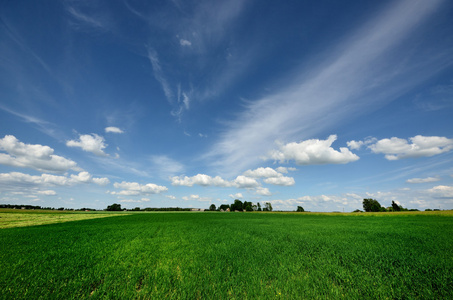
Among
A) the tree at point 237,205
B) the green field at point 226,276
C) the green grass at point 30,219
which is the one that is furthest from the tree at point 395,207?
the green grass at point 30,219

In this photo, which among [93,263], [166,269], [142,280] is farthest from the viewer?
[93,263]

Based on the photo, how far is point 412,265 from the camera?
637 centimetres

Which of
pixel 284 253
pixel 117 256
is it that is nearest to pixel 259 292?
pixel 284 253

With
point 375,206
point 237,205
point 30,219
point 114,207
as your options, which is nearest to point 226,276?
point 30,219

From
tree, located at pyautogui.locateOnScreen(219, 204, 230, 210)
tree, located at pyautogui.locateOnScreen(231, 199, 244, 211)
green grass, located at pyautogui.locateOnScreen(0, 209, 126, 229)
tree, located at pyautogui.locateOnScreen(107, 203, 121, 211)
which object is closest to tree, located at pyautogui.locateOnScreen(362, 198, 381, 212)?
tree, located at pyautogui.locateOnScreen(231, 199, 244, 211)

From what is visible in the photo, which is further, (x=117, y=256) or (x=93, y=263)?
(x=117, y=256)

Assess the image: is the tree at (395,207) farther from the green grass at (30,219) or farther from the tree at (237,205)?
the green grass at (30,219)

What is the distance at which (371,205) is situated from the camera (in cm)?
12319

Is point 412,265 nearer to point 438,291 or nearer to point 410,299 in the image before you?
point 438,291

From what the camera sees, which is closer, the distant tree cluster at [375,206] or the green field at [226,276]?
the green field at [226,276]

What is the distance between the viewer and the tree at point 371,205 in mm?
119125

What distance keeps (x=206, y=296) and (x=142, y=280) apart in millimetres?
2317

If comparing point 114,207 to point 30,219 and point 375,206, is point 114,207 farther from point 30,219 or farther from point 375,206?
point 375,206

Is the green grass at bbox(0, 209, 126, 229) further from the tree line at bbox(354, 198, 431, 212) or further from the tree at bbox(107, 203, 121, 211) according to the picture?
the tree line at bbox(354, 198, 431, 212)
